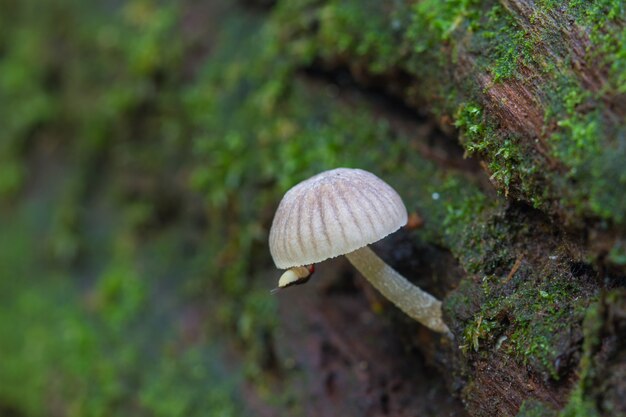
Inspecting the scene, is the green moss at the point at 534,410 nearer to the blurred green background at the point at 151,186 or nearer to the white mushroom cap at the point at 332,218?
the white mushroom cap at the point at 332,218

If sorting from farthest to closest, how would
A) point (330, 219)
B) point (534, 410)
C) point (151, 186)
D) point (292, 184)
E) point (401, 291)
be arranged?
point (151, 186) → point (292, 184) → point (401, 291) → point (330, 219) → point (534, 410)

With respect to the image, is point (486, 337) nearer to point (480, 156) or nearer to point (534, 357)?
point (534, 357)

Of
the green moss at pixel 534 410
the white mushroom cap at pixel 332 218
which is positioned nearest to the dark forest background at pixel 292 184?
the green moss at pixel 534 410

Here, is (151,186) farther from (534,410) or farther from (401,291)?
(534,410)

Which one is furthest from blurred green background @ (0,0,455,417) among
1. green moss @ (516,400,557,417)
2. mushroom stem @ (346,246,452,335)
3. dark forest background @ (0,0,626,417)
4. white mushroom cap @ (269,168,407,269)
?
green moss @ (516,400,557,417)

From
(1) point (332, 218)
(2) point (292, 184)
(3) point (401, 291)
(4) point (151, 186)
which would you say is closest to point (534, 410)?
(3) point (401, 291)

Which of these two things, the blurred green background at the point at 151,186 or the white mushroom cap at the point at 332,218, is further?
the blurred green background at the point at 151,186

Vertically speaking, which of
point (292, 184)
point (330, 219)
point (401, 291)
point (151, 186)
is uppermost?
point (330, 219)
